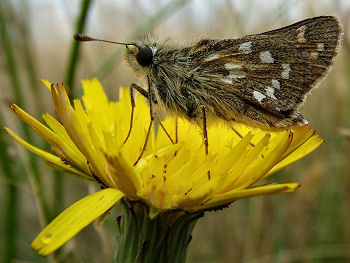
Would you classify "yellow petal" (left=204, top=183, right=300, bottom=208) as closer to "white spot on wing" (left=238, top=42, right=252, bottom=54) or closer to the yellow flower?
the yellow flower

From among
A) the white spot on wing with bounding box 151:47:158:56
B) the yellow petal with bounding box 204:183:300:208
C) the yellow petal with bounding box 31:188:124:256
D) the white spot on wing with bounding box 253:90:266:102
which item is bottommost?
the yellow petal with bounding box 31:188:124:256

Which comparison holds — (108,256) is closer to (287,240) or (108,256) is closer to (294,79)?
(294,79)

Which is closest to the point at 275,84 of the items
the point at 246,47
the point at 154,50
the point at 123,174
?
the point at 246,47

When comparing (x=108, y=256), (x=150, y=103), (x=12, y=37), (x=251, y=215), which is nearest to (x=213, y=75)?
(x=150, y=103)

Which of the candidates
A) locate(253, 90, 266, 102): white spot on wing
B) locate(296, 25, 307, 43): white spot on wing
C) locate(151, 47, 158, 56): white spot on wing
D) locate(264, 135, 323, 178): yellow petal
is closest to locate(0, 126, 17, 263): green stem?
locate(151, 47, 158, 56): white spot on wing

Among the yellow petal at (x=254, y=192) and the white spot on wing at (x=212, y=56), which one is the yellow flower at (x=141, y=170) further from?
the white spot on wing at (x=212, y=56)

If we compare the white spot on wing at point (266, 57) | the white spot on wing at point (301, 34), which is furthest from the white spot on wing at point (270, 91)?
the white spot on wing at point (301, 34)
